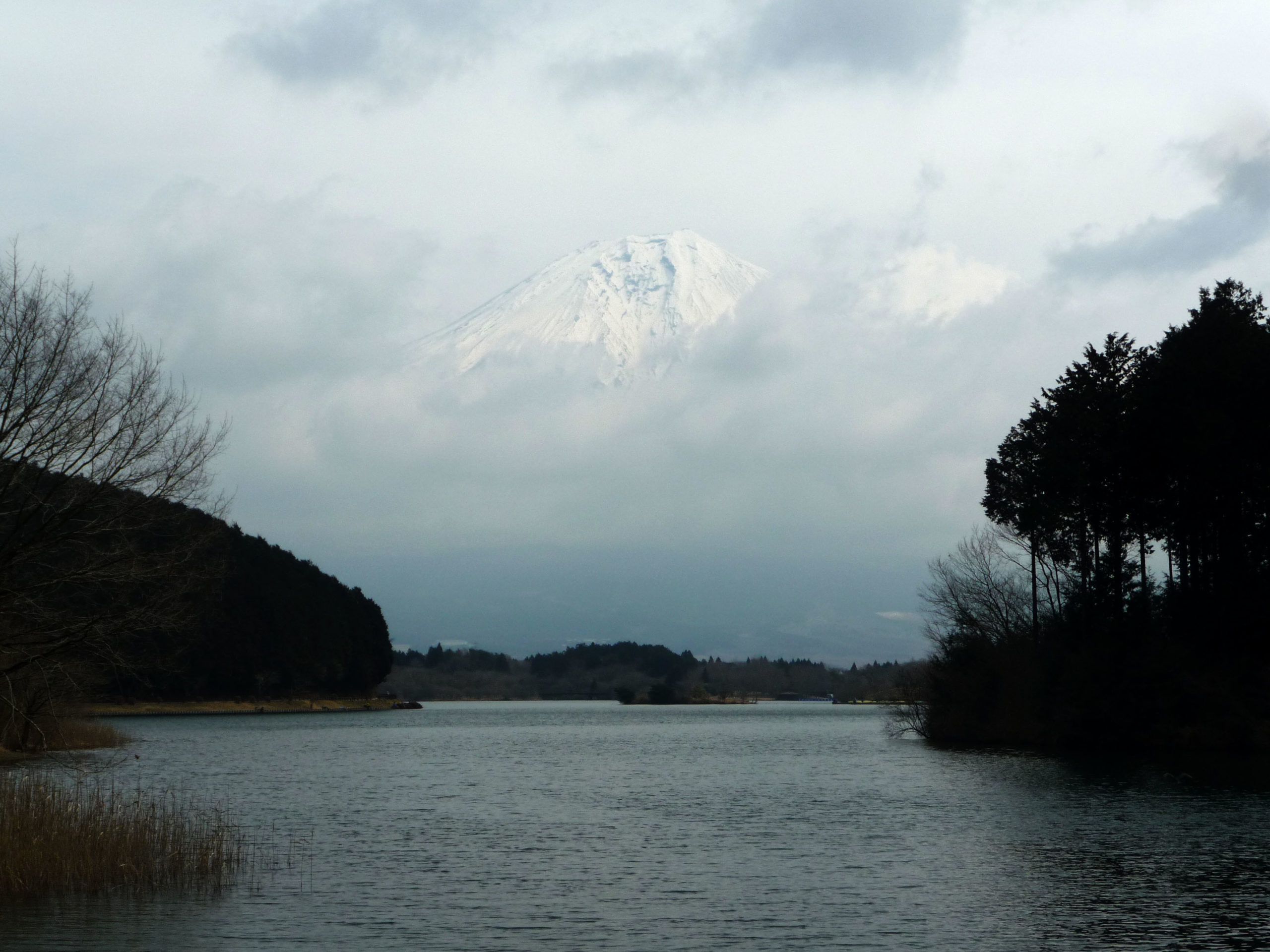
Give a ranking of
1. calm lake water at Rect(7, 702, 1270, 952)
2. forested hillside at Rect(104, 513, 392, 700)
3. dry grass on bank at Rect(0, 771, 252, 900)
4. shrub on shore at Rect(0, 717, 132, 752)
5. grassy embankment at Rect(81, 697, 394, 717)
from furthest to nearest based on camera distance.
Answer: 1. forested hillside at Rect(104, 513, 392, 700)
2. grassy embankment at Rect(81, 697, 394, 717)
3. shrub on shore at Rect(0, 717, 132, 752)
4. dry grass on bank at Rect(0, 771, 252, 900)
5. calm lake water at Rect(7, 702, 1270, 952)

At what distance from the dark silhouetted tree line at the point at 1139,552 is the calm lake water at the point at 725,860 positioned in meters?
4.59

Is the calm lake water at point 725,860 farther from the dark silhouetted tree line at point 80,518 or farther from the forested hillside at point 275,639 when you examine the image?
the forested hillside at point 275,639

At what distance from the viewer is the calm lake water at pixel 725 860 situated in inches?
712

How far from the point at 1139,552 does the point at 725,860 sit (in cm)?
4082

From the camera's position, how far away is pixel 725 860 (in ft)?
83.8

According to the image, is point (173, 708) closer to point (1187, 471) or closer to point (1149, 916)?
point (1187, 471)

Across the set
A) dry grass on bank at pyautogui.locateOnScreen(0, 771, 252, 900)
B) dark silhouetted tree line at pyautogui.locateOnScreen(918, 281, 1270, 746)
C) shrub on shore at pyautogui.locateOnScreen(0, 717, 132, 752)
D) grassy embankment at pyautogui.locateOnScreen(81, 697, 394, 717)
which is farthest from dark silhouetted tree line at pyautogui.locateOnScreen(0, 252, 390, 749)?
grassy embankment at pyautogui.locateOnScreen(81, 697, 394, 717)

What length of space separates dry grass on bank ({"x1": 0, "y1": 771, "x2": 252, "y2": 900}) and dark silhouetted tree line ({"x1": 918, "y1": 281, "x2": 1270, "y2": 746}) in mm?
39038

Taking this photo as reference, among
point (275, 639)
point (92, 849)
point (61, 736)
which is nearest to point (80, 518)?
point (92, 849)

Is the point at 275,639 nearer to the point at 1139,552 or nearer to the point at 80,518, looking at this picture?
the point at 1139,552

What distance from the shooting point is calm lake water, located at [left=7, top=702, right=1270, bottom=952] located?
1809 cm

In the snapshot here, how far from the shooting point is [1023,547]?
6975cm

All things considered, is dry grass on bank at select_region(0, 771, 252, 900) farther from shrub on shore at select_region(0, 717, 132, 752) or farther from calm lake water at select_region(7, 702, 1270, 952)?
shrub on shore at select_region(0, 717, 132, 752)

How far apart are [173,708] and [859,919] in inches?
4923
